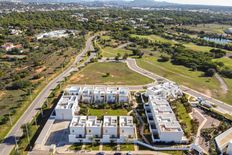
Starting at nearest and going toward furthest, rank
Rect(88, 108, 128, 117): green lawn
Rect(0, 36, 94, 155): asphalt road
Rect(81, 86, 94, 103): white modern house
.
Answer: Rect(0, 36, 94, 155): asphalt road, Rect(88, 108, 128, 117): green lawn, Rect(81, 86, 94, 103): white modern house

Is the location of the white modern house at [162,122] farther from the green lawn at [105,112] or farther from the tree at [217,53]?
the tree at [217,53]

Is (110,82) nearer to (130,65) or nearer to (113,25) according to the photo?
(130,65)

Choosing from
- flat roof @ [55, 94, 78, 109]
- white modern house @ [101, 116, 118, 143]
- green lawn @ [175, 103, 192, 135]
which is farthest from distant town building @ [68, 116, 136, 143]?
green lawn @ [175, 103, 192, 135]

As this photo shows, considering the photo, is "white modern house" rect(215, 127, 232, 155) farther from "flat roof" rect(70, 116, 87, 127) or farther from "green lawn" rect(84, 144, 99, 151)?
"flat roof" rect(70, 116, 87, 127)

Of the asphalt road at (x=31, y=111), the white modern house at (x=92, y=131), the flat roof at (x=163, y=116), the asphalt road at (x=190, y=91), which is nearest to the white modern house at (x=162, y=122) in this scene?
the flat roof at (x=163, y=116)

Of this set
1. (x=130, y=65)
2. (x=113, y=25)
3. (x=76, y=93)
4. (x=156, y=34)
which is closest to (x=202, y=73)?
(x=130, y=65)

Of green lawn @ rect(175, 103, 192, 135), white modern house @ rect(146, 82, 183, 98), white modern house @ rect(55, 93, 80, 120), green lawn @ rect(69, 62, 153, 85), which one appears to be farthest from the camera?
green lawn @ rect(69, 62, 153, 85)
